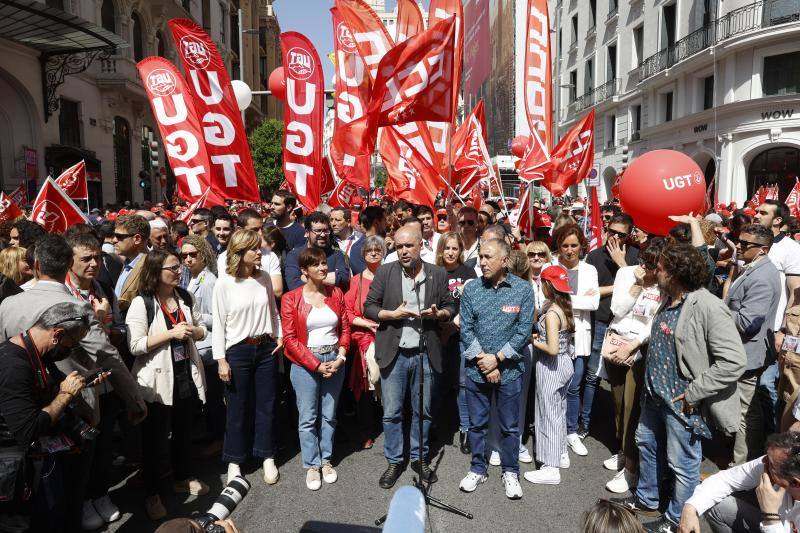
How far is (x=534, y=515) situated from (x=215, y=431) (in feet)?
9.77

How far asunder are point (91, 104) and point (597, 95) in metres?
A: 26.4

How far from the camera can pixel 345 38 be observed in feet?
27.2

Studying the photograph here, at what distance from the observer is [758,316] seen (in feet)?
13.8

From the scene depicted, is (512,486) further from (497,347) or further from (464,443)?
(497,347)

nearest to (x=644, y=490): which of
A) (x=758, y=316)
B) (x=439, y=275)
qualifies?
(x=758, y=316)

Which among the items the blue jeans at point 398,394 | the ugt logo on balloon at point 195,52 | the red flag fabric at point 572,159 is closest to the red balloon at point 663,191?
the blue jeans at point 398,394

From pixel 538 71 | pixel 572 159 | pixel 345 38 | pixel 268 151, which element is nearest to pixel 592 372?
pixel 572 159

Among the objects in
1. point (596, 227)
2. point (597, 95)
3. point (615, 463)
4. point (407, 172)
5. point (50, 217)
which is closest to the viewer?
point (615, 463)

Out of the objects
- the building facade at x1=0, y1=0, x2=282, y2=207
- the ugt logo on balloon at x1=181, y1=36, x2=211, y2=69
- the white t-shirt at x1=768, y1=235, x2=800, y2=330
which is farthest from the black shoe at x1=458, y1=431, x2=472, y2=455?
the building facade at x1=0, y1=0, x2=282, y2=207

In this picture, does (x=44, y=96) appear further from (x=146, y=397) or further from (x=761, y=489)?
(x=761, y=489)

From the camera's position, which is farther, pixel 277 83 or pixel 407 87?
pixel 277 83

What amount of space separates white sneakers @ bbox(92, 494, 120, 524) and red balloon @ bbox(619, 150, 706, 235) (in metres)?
5.11

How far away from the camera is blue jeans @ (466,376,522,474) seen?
408 centimetres

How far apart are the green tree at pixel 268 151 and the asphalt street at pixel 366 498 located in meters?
22.7
